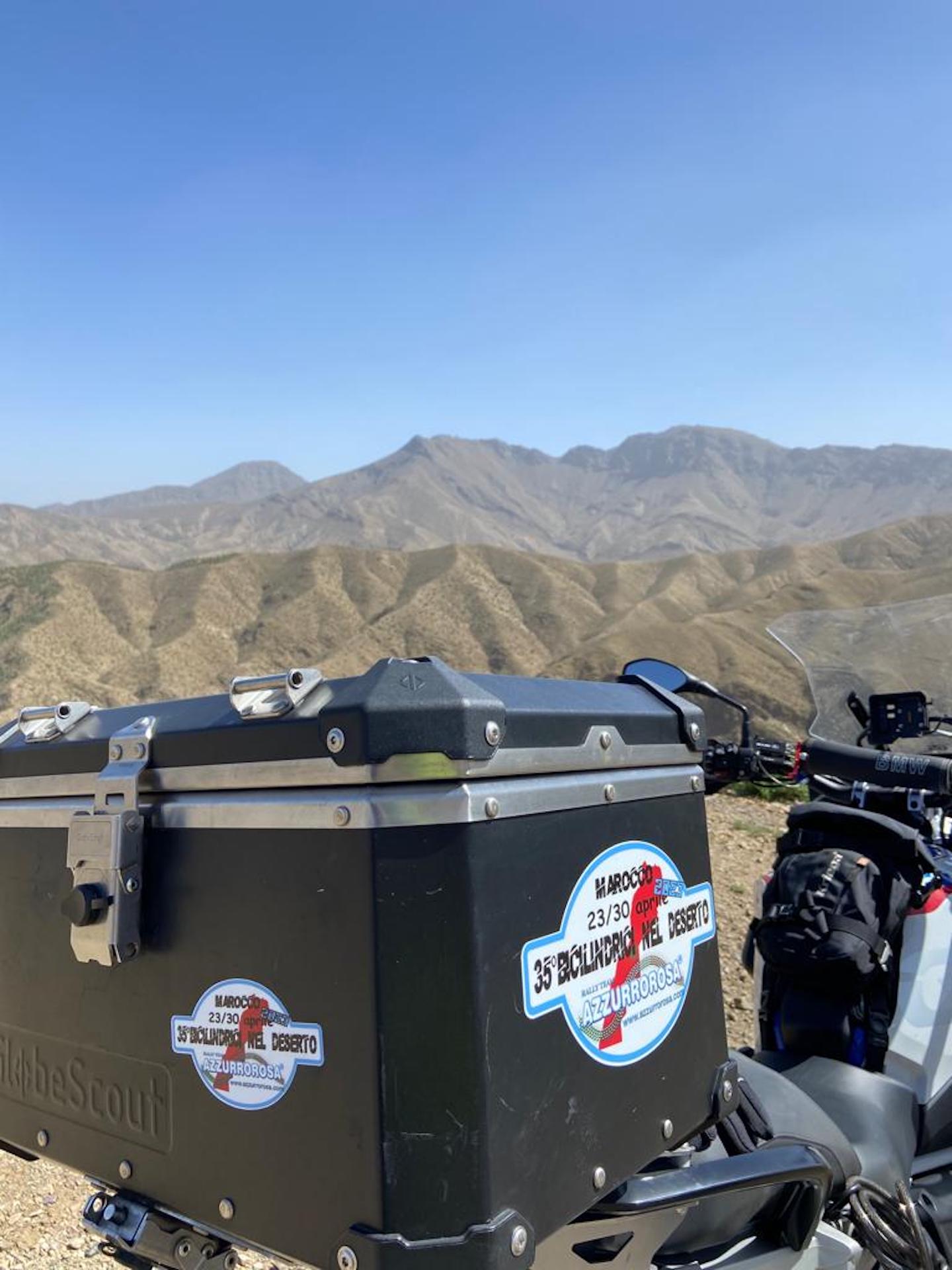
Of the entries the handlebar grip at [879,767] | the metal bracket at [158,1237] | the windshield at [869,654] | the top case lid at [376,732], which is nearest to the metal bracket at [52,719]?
the top case lid at [376,732]

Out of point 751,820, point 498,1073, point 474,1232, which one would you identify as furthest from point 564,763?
point 751,820

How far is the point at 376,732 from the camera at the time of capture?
1097 millimetres

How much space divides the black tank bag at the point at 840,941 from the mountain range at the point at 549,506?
82706 mm

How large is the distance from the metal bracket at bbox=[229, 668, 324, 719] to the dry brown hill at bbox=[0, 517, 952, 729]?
3427 centimetres

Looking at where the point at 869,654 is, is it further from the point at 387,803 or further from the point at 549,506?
the point at 549,506

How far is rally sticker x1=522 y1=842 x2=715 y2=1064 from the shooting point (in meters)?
1.21

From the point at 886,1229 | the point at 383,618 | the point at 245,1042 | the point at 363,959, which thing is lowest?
the point at 886,1229

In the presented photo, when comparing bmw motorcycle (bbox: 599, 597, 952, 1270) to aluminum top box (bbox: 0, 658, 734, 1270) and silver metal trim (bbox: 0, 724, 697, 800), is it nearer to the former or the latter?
aluminum top box (bbox: 0, 658, 734, 1270)

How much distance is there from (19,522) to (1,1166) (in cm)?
10386

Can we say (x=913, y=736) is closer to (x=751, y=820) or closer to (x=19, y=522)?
(x=751, y=820)

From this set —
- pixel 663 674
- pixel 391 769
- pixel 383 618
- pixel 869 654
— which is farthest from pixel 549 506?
pixel 391 769

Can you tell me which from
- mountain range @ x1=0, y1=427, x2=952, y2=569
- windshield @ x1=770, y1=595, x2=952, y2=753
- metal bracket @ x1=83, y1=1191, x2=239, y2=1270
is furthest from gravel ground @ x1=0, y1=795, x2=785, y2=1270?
mountain range @ x1=0, y1=427, x2=952, y2=569

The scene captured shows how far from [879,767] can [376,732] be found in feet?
5.10

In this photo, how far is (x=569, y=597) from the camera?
60.8 meters
